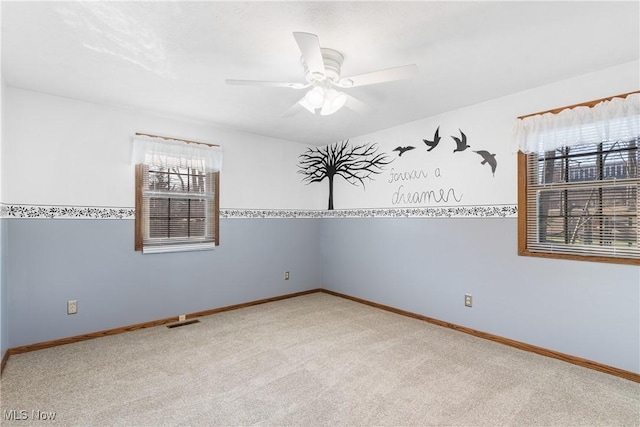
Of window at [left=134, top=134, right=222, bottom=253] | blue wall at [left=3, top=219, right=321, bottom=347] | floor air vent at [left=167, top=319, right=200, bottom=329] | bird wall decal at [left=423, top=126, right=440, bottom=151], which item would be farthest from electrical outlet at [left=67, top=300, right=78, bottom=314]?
bird wall decal at [left=423, top=126, right=440, bottom=151]

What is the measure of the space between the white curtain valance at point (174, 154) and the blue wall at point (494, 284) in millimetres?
2094

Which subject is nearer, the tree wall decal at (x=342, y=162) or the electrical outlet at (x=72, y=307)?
the electrical outlet at (x=72, y=307)

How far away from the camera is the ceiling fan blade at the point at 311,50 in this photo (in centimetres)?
162

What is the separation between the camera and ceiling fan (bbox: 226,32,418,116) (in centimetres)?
185

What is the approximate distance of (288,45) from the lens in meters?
2.13

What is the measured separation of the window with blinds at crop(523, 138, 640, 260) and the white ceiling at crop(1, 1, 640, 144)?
672 mm

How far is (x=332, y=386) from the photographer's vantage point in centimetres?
231

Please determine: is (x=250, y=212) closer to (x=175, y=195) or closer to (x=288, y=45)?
(x=175, y=195)

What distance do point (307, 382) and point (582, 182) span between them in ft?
8.98

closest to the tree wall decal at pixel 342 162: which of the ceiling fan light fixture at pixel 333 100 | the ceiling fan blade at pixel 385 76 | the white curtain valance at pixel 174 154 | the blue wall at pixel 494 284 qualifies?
the blue wall at pixel 494 284

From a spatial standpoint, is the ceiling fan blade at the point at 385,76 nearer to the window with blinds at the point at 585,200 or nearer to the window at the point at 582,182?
the window at the point at 582,182

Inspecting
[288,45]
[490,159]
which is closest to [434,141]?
[490,159]

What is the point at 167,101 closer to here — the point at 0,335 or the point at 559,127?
the point at 0,335

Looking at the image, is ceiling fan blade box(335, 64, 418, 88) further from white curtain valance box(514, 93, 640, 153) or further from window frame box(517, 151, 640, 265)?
window frame box(517, 151, 640, 265)
